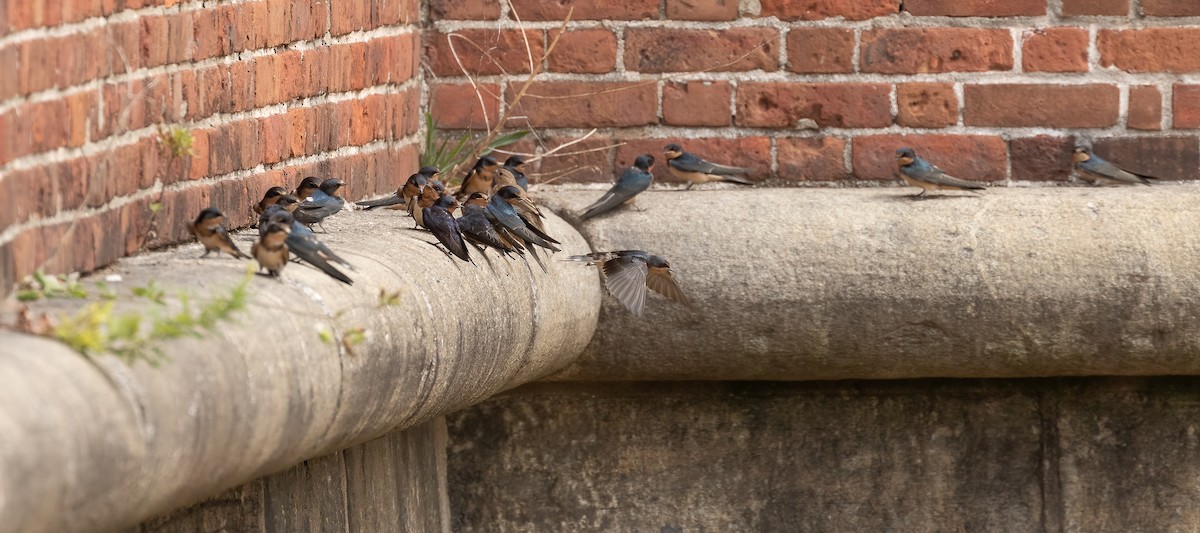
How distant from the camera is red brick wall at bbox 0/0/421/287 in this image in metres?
1.94

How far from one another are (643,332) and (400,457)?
1.84ft

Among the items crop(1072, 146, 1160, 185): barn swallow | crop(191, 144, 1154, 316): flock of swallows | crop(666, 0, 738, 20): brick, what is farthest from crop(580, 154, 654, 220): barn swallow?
crop(1072, 146, 1160, 185): barn swallow

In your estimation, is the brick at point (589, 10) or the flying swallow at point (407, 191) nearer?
the flying swallow at point (407, 191)

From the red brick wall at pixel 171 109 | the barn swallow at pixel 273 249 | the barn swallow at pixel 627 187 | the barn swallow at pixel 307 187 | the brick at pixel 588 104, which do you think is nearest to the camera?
the red brick wall at pixel 171 109

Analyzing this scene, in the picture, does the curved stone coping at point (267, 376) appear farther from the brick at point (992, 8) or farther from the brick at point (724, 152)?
the brick at point (992, 8)

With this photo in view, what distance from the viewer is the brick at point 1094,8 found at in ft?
11.0

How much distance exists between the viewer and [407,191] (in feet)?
10.0

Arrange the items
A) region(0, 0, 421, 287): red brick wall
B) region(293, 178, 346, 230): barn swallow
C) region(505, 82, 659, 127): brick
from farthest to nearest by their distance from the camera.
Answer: region(505, 82, 659, 127): brick < region(293, 178, 346, 230): barn swallow < region(0, 0, 421, 287): red brick wall

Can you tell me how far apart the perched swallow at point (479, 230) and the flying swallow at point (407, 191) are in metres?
0.20

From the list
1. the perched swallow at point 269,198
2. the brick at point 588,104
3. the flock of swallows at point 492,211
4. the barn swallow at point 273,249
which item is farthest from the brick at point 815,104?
the barn swallow at point 273,249

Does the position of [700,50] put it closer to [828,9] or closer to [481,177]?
[828,9]

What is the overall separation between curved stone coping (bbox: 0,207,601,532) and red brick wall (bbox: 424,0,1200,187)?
22.7 inches

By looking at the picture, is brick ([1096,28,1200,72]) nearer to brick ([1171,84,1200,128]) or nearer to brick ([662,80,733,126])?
brick ([1171,84,1200,128])

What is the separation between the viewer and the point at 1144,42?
3.35m
